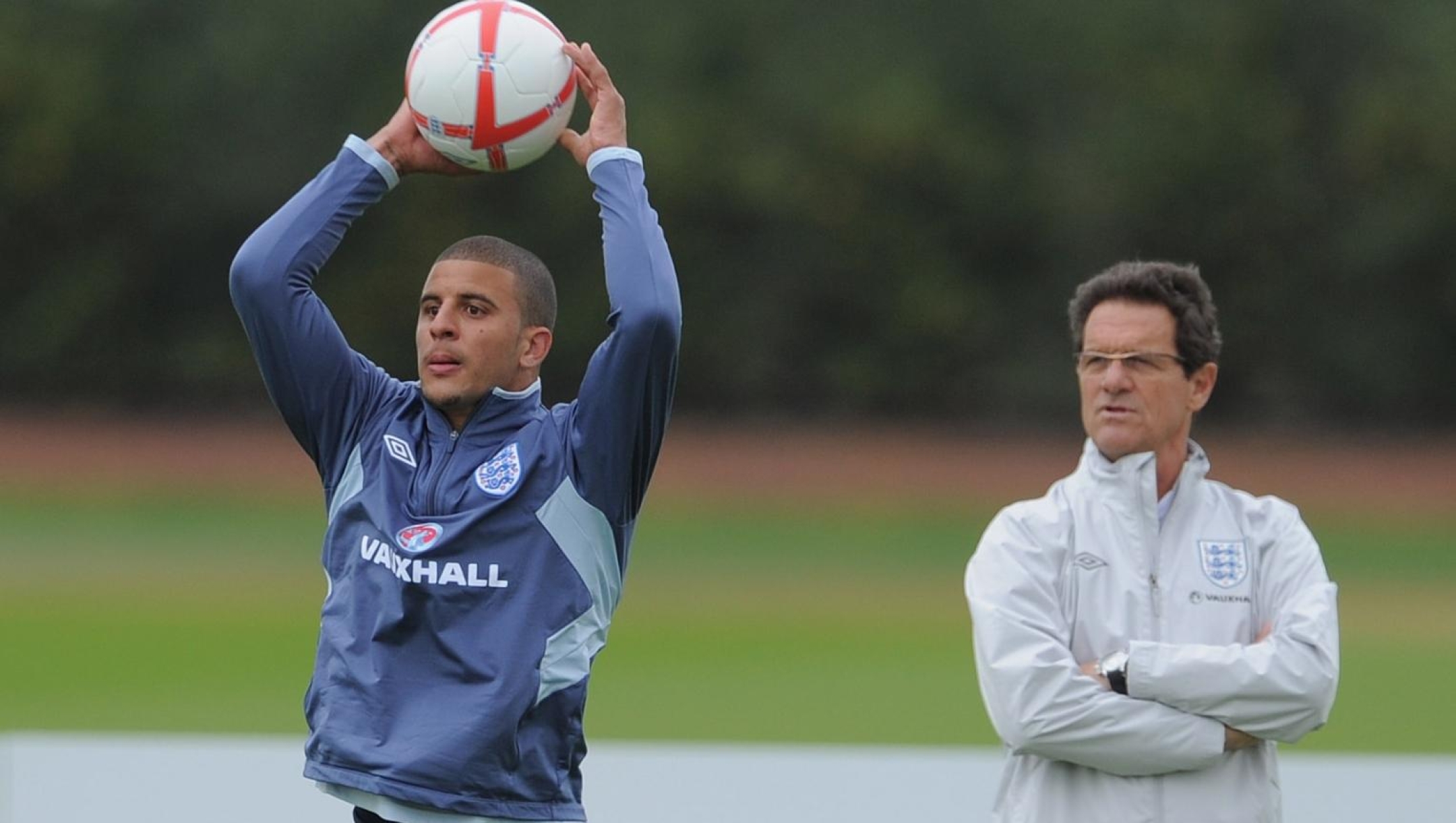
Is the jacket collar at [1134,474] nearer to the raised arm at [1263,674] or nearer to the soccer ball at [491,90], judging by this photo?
the raised arm at [1263,674]

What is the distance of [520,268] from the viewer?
12.2 ft

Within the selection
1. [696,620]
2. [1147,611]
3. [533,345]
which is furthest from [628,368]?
[696,620]

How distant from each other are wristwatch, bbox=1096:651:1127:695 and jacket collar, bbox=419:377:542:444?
47.9 inches

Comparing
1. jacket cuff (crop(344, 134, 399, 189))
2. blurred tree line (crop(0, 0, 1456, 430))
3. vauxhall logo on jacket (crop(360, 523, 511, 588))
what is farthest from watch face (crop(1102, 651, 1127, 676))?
blurred tree line (crop(0, 0, 1456, 430))

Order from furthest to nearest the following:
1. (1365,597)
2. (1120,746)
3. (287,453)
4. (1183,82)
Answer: (1183,82) < (287,453) < (1365,597) < (1120,746)

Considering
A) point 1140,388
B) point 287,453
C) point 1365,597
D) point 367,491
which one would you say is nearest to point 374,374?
point 367,491

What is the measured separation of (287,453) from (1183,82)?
12.8 metres

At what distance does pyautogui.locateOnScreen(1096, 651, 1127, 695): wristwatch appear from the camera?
3578 mm

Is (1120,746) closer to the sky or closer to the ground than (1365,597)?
closer to the ground

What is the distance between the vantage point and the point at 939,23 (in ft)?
85.6

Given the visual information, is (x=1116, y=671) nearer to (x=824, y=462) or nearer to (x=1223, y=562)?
(x=1223, y=562)

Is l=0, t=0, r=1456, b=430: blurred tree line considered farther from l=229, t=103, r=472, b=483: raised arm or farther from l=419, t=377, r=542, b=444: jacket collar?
l=419, t=377, r=542, b=444: jacket collar

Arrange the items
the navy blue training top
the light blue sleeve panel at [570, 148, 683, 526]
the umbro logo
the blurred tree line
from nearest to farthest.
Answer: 1. the navy blue training top
2. the light blue sleeve panel at [570, 148, 683, 526]
3. the umbro logo
4. the blurred tree line

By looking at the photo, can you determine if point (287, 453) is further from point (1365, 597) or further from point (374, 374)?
point (374, 374)
